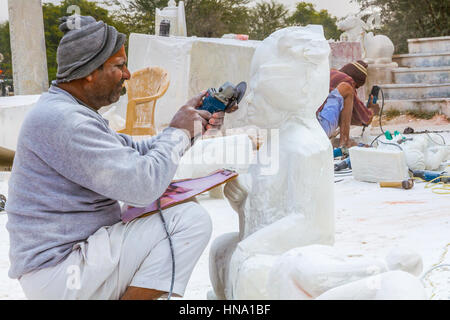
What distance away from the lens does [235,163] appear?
2.24m

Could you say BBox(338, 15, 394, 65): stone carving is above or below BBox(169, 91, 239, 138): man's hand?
above

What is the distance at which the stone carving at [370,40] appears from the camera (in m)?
12.1

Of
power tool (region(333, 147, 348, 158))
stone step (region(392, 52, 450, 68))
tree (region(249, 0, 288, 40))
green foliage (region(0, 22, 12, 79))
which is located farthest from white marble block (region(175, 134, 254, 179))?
tree (region(249, 0, 288, 40))

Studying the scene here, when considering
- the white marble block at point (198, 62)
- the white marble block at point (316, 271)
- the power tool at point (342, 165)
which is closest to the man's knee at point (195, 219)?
the white marble block at point (316, 271)

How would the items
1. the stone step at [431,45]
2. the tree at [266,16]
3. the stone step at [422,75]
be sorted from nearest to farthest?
the stone step at [422,75] → the stone step at [431,45] → the tree at [266,16]

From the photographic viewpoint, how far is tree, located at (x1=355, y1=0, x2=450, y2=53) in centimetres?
1673

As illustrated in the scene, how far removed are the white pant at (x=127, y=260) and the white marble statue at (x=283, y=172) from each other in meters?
0.19

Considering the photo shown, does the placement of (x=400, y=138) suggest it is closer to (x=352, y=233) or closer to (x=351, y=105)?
(x=351, y=105)

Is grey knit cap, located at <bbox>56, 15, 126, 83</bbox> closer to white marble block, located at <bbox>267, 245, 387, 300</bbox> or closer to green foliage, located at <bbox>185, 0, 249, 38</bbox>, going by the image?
white marble block, located at <bbox>267, 245, 387, 300</bbox>

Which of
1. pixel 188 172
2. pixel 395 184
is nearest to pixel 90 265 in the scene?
pixel 188 172

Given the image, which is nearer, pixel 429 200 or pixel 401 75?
pixel 429 200

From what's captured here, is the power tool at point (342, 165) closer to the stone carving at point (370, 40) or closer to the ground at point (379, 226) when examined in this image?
the ground at point (379, 226)

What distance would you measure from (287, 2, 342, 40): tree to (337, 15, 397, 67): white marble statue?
12.0 metres
